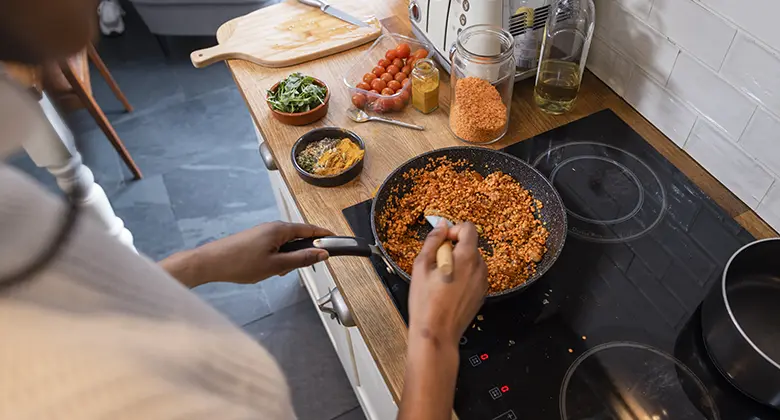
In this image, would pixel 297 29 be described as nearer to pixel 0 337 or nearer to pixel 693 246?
pixel 693 246

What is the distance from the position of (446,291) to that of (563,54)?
2.09 feet

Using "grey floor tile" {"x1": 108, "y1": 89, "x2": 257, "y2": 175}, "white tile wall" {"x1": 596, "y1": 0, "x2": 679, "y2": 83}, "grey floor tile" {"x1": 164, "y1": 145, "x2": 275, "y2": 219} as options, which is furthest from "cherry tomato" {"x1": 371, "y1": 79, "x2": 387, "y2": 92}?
"grey floor tile" {"x1": 108, "y1": 89, "x2": 257, "y2": 175}

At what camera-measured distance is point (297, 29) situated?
1278 mm

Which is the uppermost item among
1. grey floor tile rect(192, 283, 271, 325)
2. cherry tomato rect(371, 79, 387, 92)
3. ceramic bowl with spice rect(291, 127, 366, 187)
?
cherry tomato rect(371, 79, 387, 92)

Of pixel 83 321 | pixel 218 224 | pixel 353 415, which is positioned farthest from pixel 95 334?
pixel 218 224

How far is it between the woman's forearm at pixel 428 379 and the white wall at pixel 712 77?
24.4 inches

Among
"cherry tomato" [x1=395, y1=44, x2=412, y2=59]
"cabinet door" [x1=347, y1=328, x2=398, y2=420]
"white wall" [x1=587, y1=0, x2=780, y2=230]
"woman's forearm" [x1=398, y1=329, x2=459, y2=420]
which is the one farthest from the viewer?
"cherry tomato" [x1=395, y1=44, x2=412, y2=59]

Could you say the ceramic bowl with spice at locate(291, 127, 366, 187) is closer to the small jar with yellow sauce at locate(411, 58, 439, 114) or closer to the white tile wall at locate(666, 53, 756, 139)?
the small jar with yellow sauce at locate(411, 58, 439, 114)

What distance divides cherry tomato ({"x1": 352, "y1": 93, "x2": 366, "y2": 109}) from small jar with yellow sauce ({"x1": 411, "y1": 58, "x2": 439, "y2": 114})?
10 centimetres

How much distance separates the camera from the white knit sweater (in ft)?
1.12

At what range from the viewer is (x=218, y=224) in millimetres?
1958

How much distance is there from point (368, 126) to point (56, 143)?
696 millimetres

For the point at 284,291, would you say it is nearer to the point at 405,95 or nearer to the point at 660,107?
the point at 405,95

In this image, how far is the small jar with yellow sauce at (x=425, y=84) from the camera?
107cm
